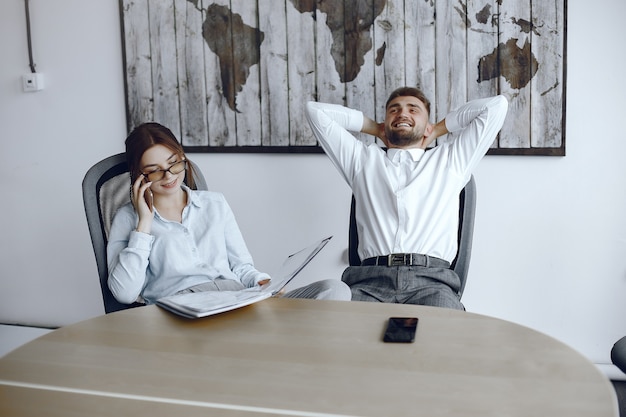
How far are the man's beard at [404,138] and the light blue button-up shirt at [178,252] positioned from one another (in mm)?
666

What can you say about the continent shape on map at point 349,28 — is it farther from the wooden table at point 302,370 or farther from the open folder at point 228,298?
the wooden table at point 302,370

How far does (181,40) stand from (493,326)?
212 centimetres

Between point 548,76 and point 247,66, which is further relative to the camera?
point 247,66

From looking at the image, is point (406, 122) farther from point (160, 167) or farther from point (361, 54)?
point (160, 167)

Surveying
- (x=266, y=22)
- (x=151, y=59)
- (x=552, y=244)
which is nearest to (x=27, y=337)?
(x=151, y=59)

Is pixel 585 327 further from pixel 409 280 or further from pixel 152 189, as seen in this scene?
pixel 152 189

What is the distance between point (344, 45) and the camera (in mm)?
2627

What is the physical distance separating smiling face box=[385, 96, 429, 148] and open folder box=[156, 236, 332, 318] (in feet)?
2.87

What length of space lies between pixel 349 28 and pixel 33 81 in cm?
161

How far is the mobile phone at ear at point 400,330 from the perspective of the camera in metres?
1.19

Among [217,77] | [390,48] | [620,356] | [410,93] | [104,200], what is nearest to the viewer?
[620,356]

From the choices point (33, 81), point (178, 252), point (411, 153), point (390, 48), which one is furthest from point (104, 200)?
point (33, 81)

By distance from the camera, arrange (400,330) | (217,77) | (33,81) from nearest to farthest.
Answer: (400,330)
(217,77)
(33,81)

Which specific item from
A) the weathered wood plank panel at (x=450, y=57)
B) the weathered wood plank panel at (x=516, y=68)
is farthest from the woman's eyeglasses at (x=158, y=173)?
the weathered wood plank panel at (x=516, y=68)
